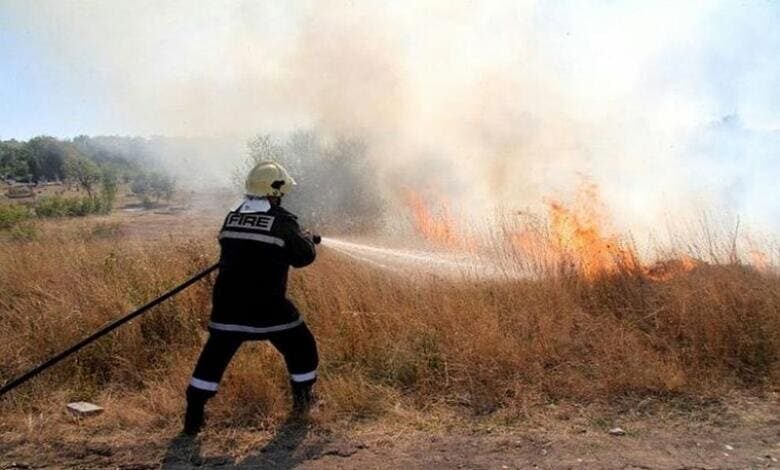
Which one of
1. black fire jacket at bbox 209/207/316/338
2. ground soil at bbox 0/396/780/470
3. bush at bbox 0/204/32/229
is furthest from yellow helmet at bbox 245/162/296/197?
bush at bbox 0/204/32/229

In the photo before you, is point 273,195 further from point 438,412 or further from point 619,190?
point 619,190

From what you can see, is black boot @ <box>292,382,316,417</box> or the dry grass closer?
black boot @ <box>292,382,316,417</box>

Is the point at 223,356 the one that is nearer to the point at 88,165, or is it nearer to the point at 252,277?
the point at 252,277

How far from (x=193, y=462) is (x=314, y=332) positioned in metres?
Answer: 1.85

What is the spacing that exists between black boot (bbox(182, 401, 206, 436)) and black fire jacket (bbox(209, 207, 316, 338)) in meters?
0.50

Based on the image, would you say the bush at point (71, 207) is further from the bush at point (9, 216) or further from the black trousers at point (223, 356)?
the black trousers at point (223, 356)

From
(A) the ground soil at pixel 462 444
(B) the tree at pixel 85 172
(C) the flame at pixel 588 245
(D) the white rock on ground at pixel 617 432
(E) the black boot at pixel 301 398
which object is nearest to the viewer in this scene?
(A) the ground soil at pixel 462 444

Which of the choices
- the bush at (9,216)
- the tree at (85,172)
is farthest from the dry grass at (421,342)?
the tree at (85,172)

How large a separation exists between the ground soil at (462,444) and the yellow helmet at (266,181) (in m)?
1.60

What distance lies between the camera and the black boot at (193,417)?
3.68 metres

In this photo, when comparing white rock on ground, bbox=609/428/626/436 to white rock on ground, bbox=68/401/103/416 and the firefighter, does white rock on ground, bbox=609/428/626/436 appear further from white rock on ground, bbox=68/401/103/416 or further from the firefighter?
white rock on ground, bbox=68/401/103/416

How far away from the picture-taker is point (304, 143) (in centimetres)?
1672

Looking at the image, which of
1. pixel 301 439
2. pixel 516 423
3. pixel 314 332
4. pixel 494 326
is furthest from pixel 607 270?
pixel 301 439

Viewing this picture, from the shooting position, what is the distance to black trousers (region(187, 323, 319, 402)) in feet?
12.1
